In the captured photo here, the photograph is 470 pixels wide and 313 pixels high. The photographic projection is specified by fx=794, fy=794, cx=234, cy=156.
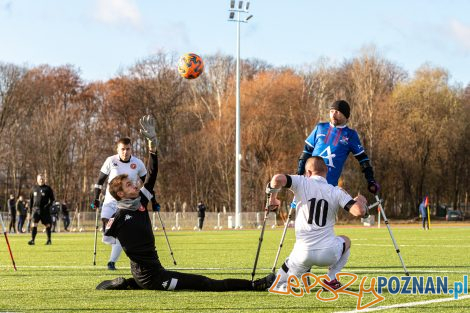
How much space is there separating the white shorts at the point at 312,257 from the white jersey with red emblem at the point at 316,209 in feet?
0.18

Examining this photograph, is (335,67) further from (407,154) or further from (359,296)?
(359,296)

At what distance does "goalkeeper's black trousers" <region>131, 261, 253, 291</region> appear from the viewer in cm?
954

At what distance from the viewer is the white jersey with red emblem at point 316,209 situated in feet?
28.4

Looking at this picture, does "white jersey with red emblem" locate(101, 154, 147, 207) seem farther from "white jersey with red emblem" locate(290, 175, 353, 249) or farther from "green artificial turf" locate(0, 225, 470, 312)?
"white jersey with red emblem" locate(290, 175, 353, 249)

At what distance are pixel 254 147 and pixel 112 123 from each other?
1609 centimetres

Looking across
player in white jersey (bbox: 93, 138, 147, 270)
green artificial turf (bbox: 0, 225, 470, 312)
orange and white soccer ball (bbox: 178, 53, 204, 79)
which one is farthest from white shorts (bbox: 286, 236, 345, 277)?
orange and white soccer ball (bbox: 178, 53, 204, 79)

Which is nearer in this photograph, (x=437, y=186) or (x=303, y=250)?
(x=303, y=250)

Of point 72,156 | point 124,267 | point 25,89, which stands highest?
point 25,89

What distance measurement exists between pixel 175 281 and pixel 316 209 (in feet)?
6.80

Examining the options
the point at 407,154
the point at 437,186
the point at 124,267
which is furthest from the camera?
the point at 437,186

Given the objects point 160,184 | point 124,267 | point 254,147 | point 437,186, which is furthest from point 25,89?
point 124,267

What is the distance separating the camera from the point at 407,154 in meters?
68.9

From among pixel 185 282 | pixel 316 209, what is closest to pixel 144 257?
pixel 185 282

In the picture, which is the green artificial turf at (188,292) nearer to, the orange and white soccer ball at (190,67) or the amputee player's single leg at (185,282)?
the amputee player's single leg at (185,282)
